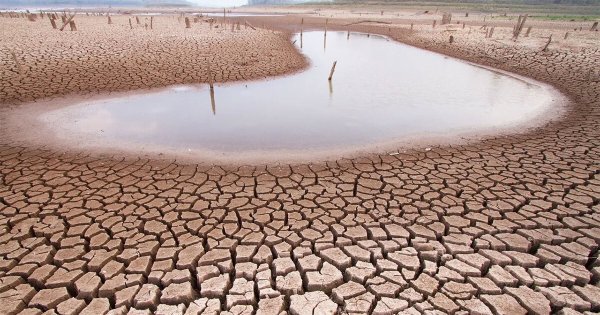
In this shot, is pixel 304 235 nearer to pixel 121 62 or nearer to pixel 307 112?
pixel 307 112

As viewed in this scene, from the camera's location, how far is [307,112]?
8164 millimetres

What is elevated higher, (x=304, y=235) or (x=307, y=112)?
(x=307, y=112)

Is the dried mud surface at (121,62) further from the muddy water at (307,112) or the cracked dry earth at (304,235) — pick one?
the cracked dry earth at (304,235)

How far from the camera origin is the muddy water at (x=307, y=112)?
21.3 ft

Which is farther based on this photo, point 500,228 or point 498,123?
point 498,123

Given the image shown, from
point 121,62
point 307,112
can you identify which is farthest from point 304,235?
point 121,62

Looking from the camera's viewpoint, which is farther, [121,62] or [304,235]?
[121,62]

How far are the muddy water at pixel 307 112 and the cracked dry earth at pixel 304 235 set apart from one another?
45.2 inches

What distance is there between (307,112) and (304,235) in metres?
5.02

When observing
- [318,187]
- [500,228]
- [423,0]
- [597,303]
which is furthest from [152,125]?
[423,0]

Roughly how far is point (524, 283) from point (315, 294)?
75.0 inches

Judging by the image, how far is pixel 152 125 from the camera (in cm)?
713

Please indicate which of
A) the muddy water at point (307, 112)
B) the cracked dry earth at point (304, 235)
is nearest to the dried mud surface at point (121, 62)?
the muddy water at point (307, 112)

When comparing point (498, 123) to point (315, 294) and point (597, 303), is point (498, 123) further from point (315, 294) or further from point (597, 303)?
point (315, 294)
